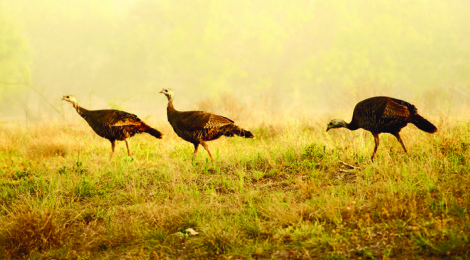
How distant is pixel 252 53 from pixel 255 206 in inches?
1652

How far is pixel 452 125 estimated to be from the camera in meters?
10.1

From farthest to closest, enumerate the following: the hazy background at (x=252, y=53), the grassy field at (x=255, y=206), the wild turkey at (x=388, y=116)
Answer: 1. the hazy background at (x=252, y=53)
2. the wild turkey at (x=388, y=116)
3. the grassy field at (x=255, y=206)

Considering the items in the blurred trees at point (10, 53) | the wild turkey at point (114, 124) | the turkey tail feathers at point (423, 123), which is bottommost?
the turkey tail feathers at point (423, 123)

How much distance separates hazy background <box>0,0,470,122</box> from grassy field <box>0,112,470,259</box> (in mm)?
29615

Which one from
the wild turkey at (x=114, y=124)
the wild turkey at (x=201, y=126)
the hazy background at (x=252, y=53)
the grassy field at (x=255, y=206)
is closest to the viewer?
the grassy field at (x=255, y=206)

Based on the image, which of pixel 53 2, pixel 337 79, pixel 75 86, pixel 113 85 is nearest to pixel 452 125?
pixel 337 79

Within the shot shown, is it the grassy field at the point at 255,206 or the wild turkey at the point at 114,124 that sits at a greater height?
the wild turkey at the point at 114,124

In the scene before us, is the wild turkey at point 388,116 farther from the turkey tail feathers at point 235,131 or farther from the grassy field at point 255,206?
the turkey tail feathers at point 235,131

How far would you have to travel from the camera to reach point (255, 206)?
6.09m

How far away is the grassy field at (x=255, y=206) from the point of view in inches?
196

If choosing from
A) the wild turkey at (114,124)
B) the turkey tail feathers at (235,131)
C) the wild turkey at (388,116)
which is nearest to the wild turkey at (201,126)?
the turkey tail feathers at (235,131)

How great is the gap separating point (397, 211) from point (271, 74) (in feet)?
136

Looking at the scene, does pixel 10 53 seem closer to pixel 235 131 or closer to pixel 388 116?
pixel 235 131

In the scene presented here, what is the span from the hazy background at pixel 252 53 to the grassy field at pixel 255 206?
29.6 m
